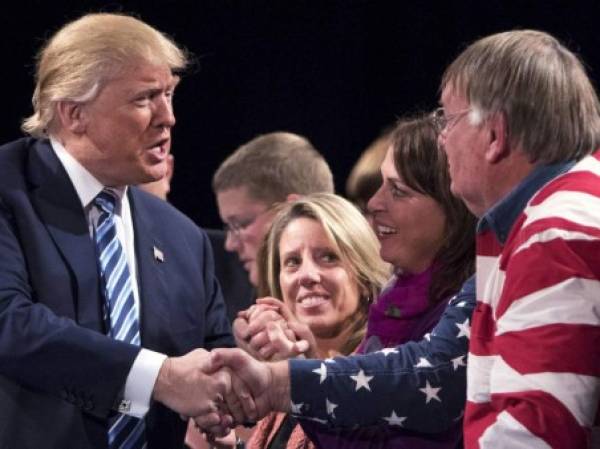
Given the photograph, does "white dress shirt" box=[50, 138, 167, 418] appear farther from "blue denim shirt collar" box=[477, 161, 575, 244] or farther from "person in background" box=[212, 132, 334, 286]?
"person in background" box=[212, 132, 334, 286]

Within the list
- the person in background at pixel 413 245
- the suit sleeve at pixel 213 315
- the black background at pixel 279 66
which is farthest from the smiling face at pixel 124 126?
the black background at pixel 279 66

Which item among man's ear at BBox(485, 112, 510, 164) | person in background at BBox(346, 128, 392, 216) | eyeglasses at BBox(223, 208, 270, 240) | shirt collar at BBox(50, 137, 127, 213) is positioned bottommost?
eyeglasses at BBox(223, 208, 270, 240)

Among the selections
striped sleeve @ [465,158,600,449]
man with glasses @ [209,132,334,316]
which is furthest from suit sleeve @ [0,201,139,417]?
man with glasses @ [209,132,334,316]

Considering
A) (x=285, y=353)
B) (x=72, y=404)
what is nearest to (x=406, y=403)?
(x=285, y=353)

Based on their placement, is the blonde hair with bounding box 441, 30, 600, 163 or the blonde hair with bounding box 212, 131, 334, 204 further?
the blonde hair with bounding box 212, 131, 334, 204

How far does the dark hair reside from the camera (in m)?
2.80

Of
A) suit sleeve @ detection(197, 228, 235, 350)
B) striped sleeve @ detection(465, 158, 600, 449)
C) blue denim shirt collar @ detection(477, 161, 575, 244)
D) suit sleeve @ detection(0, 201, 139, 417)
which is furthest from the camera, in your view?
suit sleeve @ detection(197, 228, 235, 350)

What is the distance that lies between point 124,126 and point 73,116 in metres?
0.12

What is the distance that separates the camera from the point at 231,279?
15.6ft

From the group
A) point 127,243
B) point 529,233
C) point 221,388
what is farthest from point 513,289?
point 127,243

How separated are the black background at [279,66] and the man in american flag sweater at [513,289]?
264cm

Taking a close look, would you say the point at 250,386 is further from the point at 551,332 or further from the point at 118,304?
the point at 551,332

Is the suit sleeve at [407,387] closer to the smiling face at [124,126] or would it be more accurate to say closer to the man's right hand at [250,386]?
the man's right hand at [250,386]

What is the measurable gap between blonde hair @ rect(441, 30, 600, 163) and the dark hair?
0.56 m
